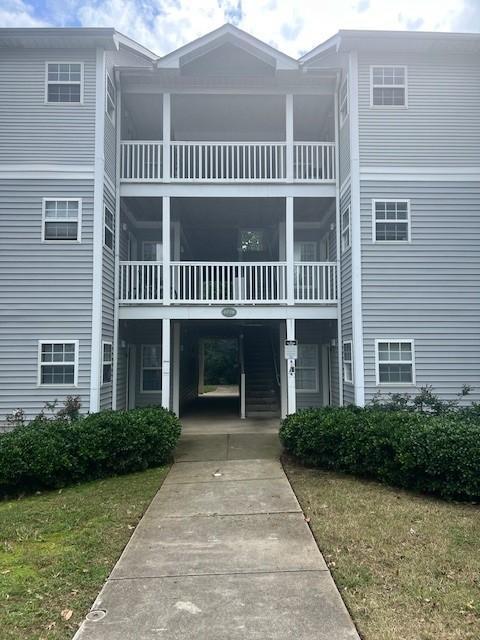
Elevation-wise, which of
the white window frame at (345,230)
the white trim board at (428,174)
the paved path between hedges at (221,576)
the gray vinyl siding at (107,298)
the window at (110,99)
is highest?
the window at (110,99)

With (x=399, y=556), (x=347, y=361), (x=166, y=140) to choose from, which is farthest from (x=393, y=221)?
(x=399, y=556)

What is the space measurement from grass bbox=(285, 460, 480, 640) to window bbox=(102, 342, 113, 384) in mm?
5479

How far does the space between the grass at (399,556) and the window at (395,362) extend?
3.65 metres

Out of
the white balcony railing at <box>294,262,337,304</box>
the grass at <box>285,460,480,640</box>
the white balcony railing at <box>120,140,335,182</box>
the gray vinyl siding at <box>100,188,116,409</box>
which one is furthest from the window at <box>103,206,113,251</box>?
the grass at <box>285,460,480,640</box>

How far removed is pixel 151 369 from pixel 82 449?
6.79 metres

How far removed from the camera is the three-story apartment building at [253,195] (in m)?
10.2

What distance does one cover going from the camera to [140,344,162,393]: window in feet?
46.4

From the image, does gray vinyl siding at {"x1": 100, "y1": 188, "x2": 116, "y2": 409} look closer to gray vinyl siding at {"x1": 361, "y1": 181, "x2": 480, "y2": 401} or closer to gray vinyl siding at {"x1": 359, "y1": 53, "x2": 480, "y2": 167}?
gray vinyl siding at {"x1": 361, "y1": 181, "x2": 480, "y2": 401}

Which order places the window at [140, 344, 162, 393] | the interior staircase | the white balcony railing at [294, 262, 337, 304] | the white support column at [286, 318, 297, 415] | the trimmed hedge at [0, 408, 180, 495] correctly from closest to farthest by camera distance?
the trimmed hedge at [0, 408, 180, 495], the white support column at [286, 318, 297, 415], the white balcony railing at [294, 262, 337, 304], the window at [140, 344, 162, 393], the interior staircase

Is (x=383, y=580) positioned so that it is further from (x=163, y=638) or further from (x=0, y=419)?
(x=0, y=419)

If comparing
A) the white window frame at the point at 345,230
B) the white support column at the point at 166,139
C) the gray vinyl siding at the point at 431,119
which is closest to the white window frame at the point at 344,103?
the gray vinyl siding at the point at 431,119

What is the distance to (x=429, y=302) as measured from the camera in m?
10.5

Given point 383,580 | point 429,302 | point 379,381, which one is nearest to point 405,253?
point 429,302

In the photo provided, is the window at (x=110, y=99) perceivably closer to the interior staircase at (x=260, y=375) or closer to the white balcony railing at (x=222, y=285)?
the white balcony railing at (x=222, y=285)
